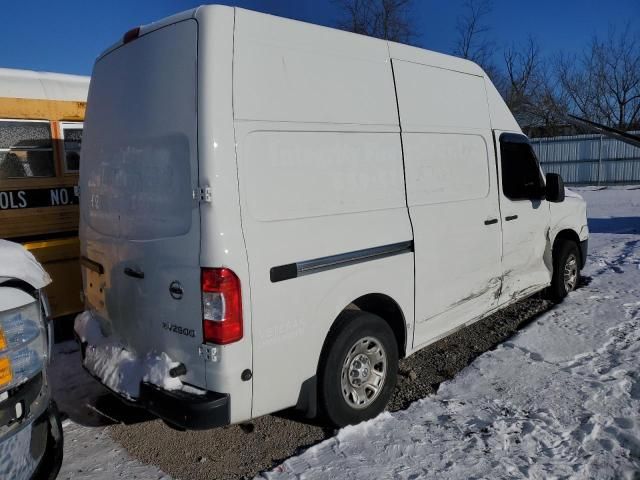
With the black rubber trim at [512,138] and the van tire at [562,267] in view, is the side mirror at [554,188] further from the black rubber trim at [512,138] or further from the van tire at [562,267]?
the van tire at [562,267]

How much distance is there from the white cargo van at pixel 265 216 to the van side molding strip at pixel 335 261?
12 mm

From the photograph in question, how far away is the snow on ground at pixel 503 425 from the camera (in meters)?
2.91

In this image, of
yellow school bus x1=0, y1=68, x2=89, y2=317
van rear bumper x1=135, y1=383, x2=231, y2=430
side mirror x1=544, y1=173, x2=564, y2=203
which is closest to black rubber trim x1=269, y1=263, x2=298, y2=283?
van rear bumper x1=135, y1=383, x2=231, y2=430

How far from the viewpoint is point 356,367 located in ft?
11.1

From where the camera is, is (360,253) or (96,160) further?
(96,160)

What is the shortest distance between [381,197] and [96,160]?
1.96 m

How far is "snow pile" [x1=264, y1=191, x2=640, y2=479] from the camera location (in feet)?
9.52

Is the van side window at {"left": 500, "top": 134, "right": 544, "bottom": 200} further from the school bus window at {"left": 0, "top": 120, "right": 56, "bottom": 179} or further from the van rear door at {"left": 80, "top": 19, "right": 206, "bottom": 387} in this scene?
the school bus window at {"left": 0, "top": 120, "right": 56, "bottom": 179}

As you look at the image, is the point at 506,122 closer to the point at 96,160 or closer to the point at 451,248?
the point at 451,248

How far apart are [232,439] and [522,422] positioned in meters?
1.93

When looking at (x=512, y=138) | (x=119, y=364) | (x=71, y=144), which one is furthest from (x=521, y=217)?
(x=71, y=144)

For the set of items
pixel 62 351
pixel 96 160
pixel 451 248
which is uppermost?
pixel 96 160

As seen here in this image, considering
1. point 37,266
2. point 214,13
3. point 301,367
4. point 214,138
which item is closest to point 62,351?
point 37,266

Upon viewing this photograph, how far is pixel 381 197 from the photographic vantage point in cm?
341
